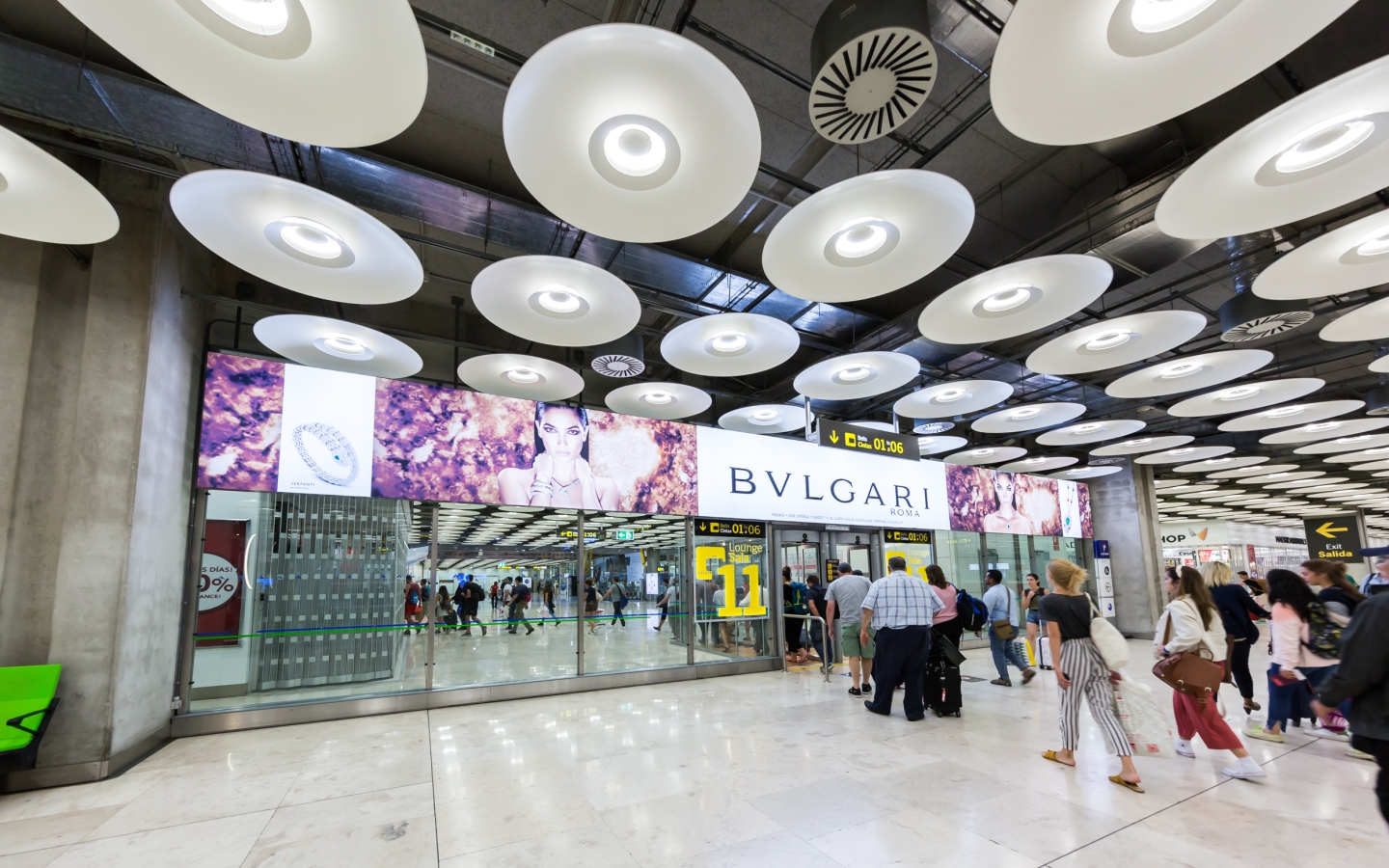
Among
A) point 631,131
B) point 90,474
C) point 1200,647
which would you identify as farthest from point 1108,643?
point 90,474

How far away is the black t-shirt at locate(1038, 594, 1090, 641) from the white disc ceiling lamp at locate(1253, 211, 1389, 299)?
3.04m

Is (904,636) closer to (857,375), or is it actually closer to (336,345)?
(857,375)

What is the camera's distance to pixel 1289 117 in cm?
314

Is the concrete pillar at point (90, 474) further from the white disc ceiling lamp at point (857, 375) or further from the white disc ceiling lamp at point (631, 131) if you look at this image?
the white disc ceiling lamp at point (857, 375)

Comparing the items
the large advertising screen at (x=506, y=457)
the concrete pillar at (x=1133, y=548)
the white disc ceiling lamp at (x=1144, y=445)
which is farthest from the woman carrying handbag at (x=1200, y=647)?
the concrete pillar at (x=1133, y=548)

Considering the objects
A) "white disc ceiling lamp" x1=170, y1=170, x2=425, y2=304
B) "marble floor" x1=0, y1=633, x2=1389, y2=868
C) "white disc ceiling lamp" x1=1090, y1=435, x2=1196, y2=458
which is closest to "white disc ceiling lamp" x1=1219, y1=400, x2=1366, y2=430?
"white disc ceiling lamp" x1=1090, y1=435, x2=1196, y2=458

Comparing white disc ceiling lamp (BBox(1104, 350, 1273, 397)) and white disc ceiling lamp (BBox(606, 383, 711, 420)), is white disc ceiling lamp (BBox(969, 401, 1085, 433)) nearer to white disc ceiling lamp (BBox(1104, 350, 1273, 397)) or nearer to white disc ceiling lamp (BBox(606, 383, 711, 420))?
white disc ceiling lamp (BBox(1104, 350, 1273, 397))

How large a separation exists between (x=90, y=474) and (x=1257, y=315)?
1131 cm

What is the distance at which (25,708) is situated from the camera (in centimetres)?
462

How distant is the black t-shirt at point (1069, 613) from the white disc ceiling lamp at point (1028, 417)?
5071 mm

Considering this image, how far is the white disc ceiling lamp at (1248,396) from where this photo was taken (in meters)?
7.93

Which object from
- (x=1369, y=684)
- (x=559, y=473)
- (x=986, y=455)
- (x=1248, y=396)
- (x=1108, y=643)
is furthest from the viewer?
(x=986, y=455)

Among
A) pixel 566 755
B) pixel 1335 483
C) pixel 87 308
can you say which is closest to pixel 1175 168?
pixel 566 755

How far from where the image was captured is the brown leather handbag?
4621 millimetres
